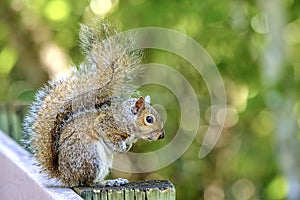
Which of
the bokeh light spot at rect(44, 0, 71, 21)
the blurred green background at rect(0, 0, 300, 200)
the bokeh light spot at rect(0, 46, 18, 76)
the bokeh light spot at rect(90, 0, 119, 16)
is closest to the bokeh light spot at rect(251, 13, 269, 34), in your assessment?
the blurred green background at rect(0, 0, 300, 200)

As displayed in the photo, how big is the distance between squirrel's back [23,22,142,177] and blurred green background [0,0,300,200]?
85.2 inches

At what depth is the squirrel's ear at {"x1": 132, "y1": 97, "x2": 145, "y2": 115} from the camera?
5.34 feet

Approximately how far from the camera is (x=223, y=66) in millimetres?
4535

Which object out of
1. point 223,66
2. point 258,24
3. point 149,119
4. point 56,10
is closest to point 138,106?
point 149,119

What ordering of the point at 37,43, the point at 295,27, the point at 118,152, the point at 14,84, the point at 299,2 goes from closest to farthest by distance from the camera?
the point at 118,152, the point at 299,2, the point at 295,27, the point at 37,43, the point at 14,84

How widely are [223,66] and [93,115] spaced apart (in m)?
3.00

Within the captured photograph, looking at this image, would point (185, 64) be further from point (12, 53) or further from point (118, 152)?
point (118, 152)

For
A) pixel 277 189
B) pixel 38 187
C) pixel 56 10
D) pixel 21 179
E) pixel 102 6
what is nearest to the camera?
pixel 38 187

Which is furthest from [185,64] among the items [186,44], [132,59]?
[132,59]

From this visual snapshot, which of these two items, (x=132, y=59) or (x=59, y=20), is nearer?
(x=132, y=59)

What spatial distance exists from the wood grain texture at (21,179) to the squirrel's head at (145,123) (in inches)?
8.1

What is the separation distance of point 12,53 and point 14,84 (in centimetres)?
45

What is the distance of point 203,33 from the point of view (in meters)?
4.42

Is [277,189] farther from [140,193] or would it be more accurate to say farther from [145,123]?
[140,193]
